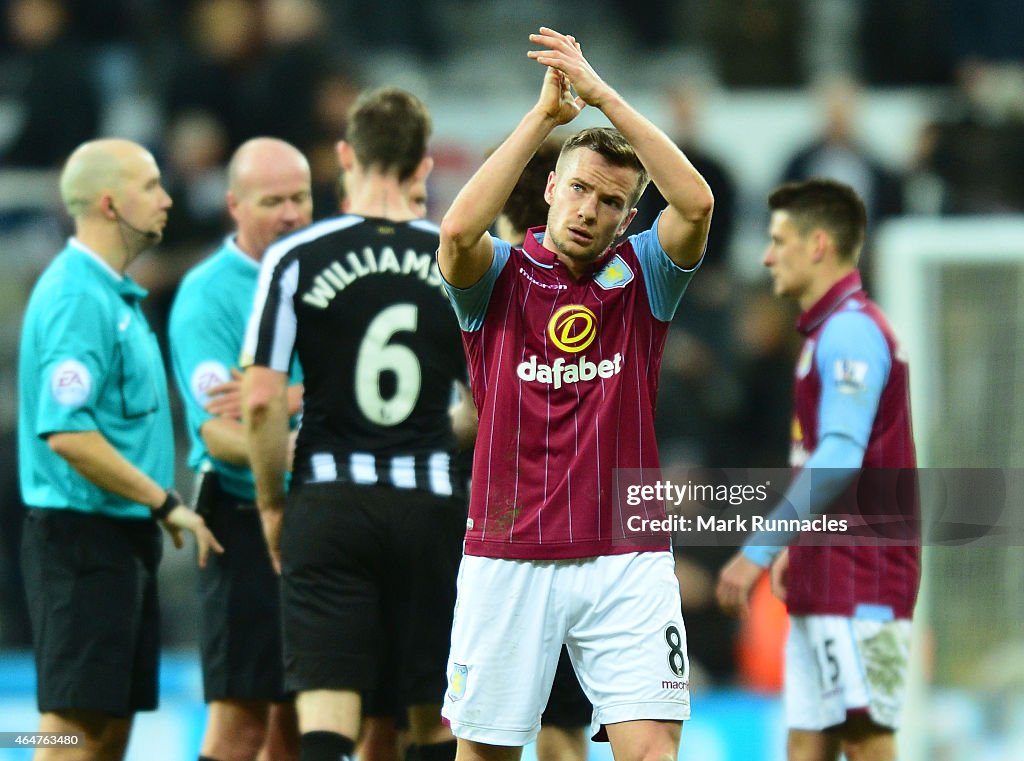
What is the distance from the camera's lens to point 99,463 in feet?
17.2

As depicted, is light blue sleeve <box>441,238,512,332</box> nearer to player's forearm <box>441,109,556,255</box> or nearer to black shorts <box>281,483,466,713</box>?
player's forearm <box>441,109,556,255</box>

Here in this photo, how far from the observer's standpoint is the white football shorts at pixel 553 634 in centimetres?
420

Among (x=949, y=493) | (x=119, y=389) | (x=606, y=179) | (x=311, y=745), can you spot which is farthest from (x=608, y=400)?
(x=949, y=493)

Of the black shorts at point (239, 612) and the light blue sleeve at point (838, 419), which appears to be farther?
the black shorts at point (239, 612)

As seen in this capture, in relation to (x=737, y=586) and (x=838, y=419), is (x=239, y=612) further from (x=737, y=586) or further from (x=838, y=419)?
(x=838, y=419)

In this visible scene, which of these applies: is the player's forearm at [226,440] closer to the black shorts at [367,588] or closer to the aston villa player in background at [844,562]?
the black shorts at [367,588]

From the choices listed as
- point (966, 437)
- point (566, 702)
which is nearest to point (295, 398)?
point (566, 702)

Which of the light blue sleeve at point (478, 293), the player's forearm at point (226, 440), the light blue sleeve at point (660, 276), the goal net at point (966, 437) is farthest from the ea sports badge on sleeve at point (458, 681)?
the goal net at point (966, 437)

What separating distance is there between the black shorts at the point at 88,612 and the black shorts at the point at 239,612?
258mm

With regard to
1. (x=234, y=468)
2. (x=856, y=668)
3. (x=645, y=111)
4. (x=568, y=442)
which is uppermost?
(x=645, y=111)

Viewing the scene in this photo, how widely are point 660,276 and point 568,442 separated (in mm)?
529

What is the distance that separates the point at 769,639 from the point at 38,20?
22.4 ft

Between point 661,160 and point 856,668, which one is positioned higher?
point 661,160

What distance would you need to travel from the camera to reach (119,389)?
5.50 metres
